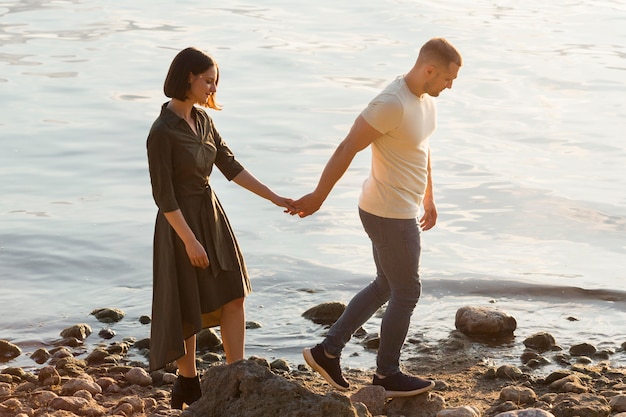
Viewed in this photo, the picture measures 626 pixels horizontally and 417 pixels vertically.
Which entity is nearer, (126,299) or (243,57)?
(126,299)

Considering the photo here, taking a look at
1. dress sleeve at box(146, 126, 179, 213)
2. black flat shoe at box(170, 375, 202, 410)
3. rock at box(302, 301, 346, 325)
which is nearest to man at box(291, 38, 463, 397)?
dress sleeve at box(146, 126, 179, 213)

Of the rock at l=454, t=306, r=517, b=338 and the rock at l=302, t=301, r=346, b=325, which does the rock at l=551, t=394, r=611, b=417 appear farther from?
the rock at l=302, t=301, r=346, b=325

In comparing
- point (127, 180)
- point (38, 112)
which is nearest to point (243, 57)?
point (38, 112)

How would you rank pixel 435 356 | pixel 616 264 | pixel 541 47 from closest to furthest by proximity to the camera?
pixel 435 356 → pixel 616 264 → pixel 541 47

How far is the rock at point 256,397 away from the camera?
545cm

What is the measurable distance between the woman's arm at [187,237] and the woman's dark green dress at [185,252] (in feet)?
0.19

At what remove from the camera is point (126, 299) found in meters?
9.62

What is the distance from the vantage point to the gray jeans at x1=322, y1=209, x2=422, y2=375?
6664mm

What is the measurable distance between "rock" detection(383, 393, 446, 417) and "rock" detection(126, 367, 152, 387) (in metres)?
1.52

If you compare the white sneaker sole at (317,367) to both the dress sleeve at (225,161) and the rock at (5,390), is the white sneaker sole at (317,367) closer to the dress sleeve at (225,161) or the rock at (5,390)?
the dress sleeve at (225,161)

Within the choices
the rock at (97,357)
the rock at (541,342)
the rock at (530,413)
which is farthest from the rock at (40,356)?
the rock at (530,413)

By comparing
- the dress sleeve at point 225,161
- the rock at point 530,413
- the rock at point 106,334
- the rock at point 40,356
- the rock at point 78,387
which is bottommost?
the rock at point 106,334

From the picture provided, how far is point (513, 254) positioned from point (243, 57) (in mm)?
9937

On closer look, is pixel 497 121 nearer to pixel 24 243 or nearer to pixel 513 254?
pixel 513 254
